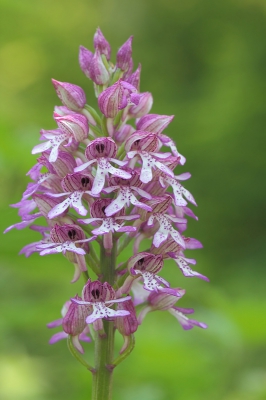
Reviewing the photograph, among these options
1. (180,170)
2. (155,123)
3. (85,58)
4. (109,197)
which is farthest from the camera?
(180,170)

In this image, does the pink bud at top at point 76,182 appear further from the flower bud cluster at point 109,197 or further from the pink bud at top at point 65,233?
the pink bud at top at point 65,233

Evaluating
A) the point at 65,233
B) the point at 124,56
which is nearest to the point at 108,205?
the point at 65,233

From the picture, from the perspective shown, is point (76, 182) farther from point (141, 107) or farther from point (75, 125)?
point (141, 107)

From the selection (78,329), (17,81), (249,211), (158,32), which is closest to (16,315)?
(78,329)

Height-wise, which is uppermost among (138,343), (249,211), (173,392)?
(249,211)

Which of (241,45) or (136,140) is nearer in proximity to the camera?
(136,140)

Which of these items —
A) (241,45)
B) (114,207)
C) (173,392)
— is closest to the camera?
(114,207)

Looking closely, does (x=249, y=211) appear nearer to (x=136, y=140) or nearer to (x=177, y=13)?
(x=177, y=13)

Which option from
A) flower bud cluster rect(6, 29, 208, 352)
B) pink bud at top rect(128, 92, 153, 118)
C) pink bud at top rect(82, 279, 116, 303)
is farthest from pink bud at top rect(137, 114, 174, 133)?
pink bud at top rect(82, 279, 116, 303)
